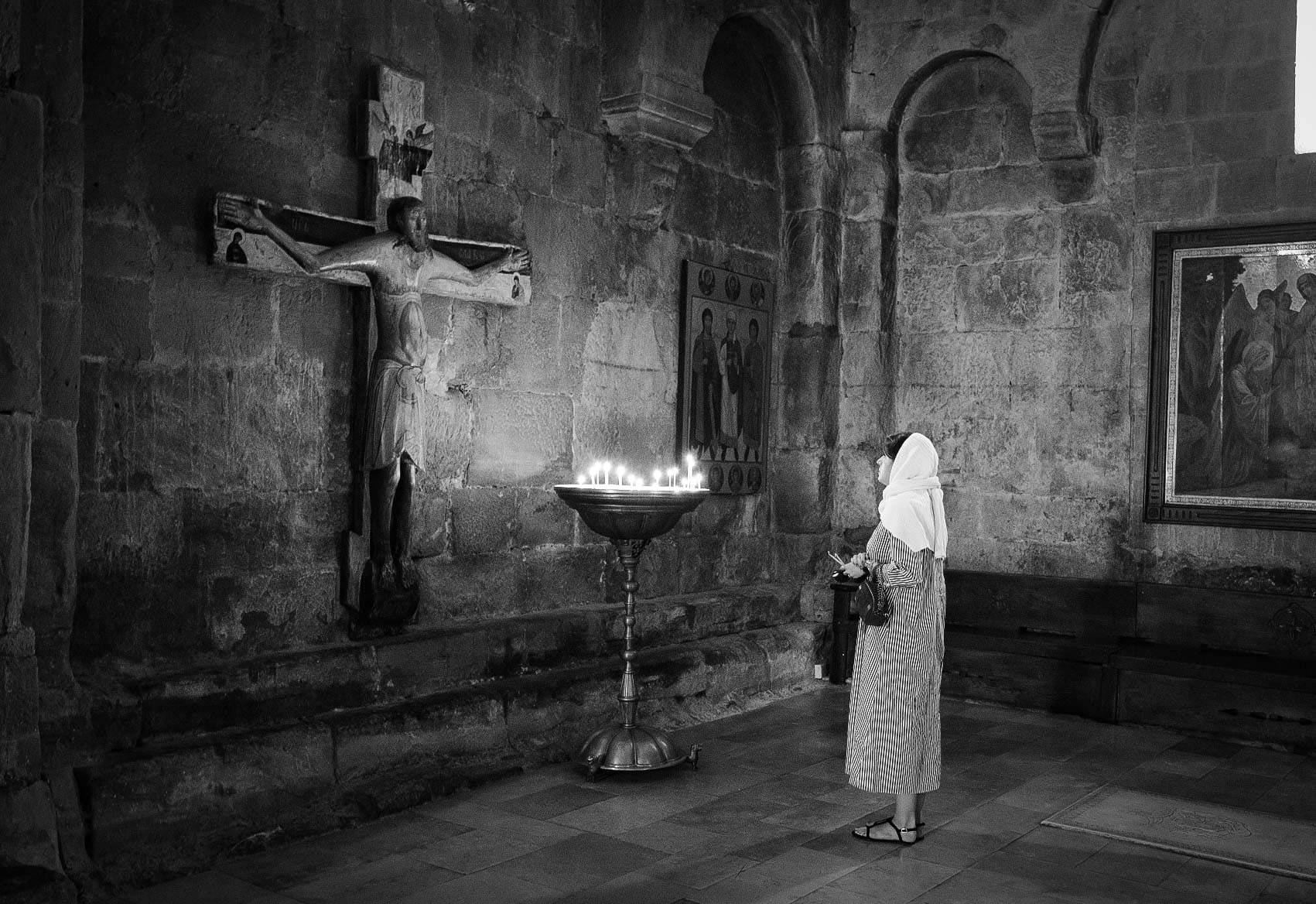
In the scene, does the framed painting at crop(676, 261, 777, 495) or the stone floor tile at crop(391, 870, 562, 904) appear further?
the framed painting at crop(676, 261, 777, 495)

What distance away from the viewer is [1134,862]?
441cm

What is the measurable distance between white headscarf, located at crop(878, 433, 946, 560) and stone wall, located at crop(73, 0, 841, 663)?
6.96 ft

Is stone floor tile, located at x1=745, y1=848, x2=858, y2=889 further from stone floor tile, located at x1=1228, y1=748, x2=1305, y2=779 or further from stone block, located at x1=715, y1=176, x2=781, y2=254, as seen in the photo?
stone block, located at x1=715, y1=176, x2=781, y2=254

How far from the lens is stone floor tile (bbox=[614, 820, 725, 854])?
4.48 m

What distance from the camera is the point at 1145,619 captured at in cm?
712

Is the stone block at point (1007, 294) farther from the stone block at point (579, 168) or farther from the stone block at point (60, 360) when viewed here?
the stone block at point (60, 360)

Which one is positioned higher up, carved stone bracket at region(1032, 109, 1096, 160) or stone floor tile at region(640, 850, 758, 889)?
A: carved stone bracket at region(1032, 109, 1096, 160)

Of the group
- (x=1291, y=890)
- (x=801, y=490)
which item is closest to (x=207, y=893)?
(x=1291, y=890)

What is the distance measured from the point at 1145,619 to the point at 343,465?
454 centimetres

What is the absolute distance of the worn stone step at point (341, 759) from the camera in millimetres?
4102

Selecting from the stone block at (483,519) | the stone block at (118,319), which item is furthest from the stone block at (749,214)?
the stone block at (118,319)

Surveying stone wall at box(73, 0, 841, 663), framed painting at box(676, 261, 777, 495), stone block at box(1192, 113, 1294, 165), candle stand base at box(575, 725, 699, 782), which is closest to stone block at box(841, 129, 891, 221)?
framed painting at box(676, 261, 777, 495)

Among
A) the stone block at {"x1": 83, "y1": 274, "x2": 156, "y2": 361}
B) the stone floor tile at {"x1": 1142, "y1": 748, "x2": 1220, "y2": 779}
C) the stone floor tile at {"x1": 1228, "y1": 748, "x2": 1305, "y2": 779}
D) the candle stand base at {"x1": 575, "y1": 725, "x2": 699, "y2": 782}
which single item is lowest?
the stone floor tile at {"x1": 1228, "y1": 748, "x2": 1305, "y2": 779}

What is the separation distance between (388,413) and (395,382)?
0.13 metres
